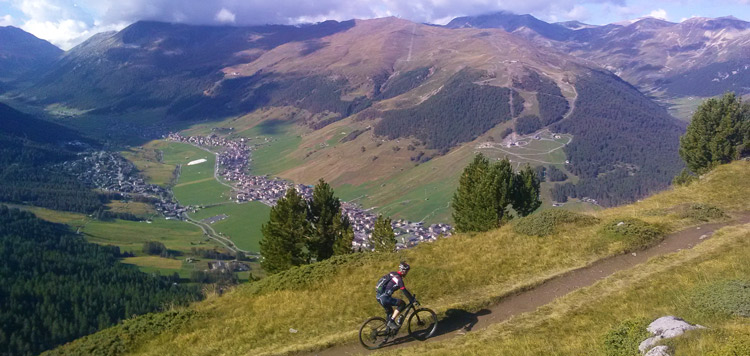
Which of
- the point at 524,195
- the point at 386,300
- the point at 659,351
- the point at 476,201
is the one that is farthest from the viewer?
the point at 524,195

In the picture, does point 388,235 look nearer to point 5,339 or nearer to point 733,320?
point 733,320

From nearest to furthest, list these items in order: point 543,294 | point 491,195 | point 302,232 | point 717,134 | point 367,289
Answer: point 543,294
point 367,289
point 302,232
point 491,195
point 717,134

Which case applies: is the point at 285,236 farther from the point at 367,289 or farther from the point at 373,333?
the point at 373,333

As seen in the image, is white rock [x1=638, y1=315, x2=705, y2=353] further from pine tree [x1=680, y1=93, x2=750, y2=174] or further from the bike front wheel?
pine tree [x1=680, y1=93, x2=750, y2=174]

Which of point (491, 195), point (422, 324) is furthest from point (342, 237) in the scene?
point (422, 324)

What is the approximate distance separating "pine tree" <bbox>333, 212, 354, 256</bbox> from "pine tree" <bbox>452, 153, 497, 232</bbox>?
46.5ft

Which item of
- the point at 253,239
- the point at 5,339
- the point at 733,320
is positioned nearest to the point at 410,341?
the point at 733,320

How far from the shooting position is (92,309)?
114 meters

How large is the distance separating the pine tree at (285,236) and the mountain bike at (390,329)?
81.4ft

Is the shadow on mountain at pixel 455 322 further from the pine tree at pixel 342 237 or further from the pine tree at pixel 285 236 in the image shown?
the pine tree at pixel 342 237

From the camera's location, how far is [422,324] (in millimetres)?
20594

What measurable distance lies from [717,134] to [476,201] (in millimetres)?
32111

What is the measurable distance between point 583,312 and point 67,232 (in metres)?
227

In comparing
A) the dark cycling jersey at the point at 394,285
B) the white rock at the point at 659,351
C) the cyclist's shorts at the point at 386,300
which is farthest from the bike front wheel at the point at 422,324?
the white rock at the point at 659,351
